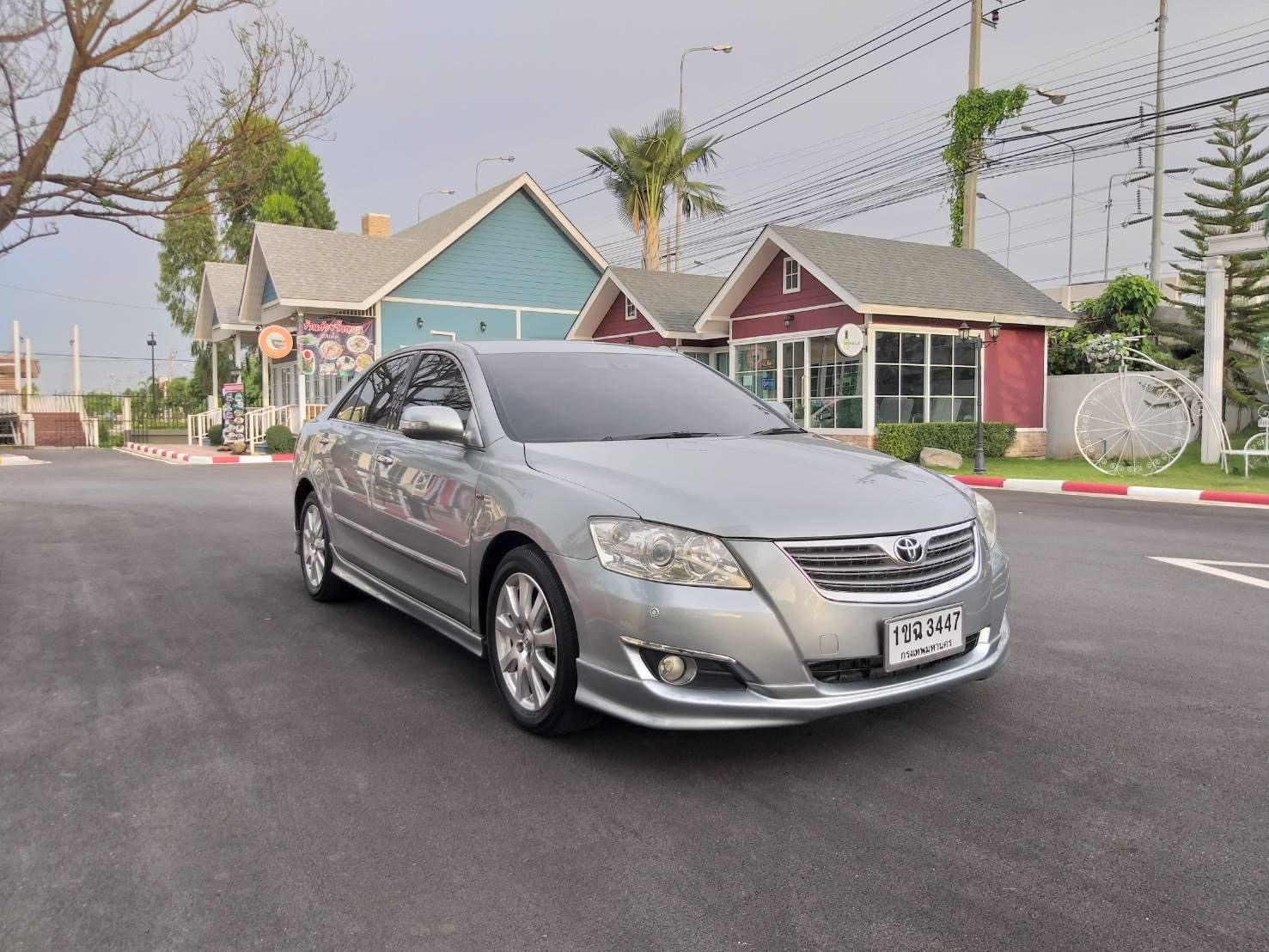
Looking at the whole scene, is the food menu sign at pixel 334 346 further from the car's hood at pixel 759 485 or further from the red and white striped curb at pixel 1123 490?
the car's hood at pixel 759 485

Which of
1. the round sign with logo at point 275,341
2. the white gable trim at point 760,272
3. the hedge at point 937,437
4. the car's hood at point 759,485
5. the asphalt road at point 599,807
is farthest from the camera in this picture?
the round sign with logo at point 275,341

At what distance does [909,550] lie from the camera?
10.8 feet

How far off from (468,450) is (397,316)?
75.8 ft

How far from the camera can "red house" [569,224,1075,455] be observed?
2012 cm

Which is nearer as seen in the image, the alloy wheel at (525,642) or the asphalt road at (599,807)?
the asphalt road at (599,807)

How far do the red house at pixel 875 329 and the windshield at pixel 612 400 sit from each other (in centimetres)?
1508

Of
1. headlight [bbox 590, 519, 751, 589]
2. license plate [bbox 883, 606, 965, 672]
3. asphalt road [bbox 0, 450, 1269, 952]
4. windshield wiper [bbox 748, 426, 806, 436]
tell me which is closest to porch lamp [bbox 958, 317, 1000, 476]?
asphalt road [bbox 0, 450, 1269, 952]

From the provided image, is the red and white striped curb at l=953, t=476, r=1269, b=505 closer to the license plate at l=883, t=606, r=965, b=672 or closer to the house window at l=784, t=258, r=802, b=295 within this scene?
the house window at l=784, t=258, r=802, b=295

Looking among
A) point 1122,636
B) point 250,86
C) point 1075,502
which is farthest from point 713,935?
point 1075,502

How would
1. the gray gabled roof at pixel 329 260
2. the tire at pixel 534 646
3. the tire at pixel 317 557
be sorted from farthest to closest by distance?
1. the gray gabled roof at pixel 329 260
2. the tire at pixel 317 557
3. the tire at pixel 534 646

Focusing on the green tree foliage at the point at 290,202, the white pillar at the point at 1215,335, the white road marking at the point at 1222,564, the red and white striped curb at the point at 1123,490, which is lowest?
the white road marking at the point at 1222,564

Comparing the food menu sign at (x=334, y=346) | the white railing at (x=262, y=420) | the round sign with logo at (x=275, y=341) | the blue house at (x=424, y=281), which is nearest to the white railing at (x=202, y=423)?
the blue house at (x=424, y=281)

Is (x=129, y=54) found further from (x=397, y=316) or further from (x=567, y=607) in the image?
(x=397, y=316)

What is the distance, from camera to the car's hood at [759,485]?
3213mm
